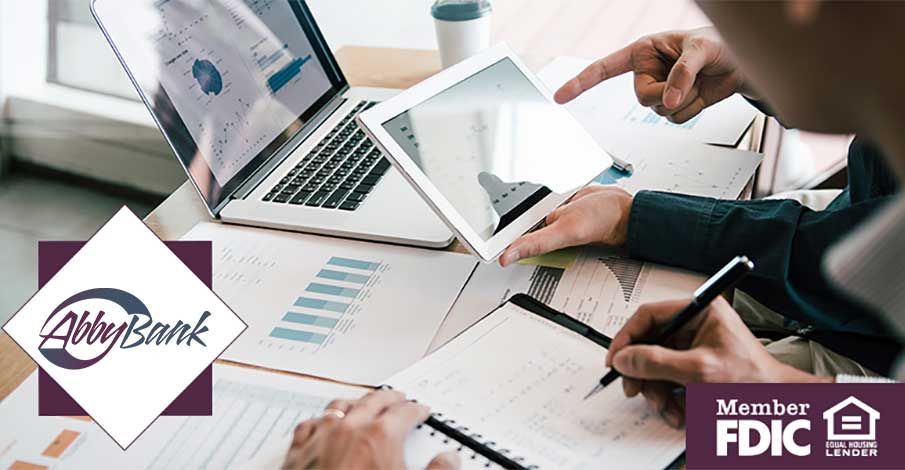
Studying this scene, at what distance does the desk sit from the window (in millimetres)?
1133

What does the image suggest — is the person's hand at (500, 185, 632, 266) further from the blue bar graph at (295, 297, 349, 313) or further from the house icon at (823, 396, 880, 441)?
the house icon at (823, 396, 880, 441)

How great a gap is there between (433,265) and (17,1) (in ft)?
6.24

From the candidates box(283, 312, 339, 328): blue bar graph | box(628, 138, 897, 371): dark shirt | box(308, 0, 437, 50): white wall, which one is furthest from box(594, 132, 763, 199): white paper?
box(308, 0, 437, 50): white wall

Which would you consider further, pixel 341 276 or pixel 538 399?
pixel 341 276

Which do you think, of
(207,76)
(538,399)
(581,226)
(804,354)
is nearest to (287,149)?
(207,76)

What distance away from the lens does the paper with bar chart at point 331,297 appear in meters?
0.99

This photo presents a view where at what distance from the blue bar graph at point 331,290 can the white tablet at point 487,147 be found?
14cm

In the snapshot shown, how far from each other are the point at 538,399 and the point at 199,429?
0.32m

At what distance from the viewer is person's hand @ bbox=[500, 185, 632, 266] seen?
1087mm

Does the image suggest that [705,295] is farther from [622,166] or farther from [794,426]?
[622,166]

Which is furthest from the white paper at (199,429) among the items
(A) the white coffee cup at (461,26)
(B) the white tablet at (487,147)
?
(A) the white coffee cup at (461,26)

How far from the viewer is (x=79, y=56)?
8.61ft

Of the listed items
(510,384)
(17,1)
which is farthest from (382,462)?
(17,1)

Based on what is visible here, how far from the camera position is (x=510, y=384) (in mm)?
911
